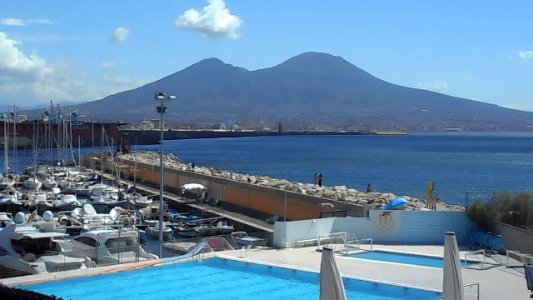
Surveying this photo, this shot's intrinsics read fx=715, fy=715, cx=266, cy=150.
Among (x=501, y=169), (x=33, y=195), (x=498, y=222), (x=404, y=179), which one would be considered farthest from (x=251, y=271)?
(x=501, y=169)

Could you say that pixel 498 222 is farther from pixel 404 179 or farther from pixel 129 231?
pixel 404 179

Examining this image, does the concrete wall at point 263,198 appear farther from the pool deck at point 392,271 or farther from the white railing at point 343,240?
the pool deck at point 392,271

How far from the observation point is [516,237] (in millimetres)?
17406

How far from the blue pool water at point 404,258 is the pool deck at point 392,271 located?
0.33 metres

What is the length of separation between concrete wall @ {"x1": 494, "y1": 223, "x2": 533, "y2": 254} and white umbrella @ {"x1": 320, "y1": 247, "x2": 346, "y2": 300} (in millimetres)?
10570

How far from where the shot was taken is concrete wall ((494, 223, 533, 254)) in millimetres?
16766

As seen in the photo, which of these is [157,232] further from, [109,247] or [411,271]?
[411,271]

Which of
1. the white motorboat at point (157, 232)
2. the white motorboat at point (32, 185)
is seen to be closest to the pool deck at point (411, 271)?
the white motorboat at point (157, 232)

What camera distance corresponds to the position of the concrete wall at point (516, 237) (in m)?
16.8

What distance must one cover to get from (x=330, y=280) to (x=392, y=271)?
839cm

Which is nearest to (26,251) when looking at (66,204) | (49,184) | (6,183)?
(66,204)

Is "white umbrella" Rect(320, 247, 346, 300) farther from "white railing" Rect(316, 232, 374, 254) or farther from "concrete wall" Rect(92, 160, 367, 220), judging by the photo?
"concrete wall" Rect(92, 160, 367, 220)

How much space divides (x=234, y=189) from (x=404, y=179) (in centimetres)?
4403

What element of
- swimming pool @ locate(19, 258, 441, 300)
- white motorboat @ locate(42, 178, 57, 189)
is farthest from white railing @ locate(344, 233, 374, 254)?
white motorboat @ locate(42, 178, 57, 189)
